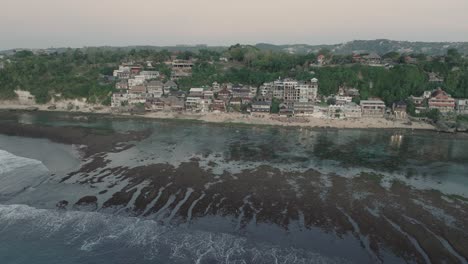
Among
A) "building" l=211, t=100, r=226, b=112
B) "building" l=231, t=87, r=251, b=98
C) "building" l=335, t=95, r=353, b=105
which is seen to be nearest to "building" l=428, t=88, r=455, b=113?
"building" l=335, t=95, r=353, b=105

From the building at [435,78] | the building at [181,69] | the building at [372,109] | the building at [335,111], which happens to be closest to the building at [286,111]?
the building at [335,111]

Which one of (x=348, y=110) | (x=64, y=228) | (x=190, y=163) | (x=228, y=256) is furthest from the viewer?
(x=348, y=110)

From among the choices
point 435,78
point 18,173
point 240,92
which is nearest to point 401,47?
point 435,78

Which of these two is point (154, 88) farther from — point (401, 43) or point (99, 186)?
point (401, 43)

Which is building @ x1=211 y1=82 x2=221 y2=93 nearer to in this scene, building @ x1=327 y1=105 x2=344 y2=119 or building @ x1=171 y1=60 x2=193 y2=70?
building @ x1=171 y1=60 x2=193 y2=70

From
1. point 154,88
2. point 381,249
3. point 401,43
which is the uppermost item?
point 401,43

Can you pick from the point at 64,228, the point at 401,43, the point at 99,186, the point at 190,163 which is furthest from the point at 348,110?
the point at 401,43

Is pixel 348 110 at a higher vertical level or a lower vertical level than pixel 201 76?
lower

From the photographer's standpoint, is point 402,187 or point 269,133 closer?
point 402,187
